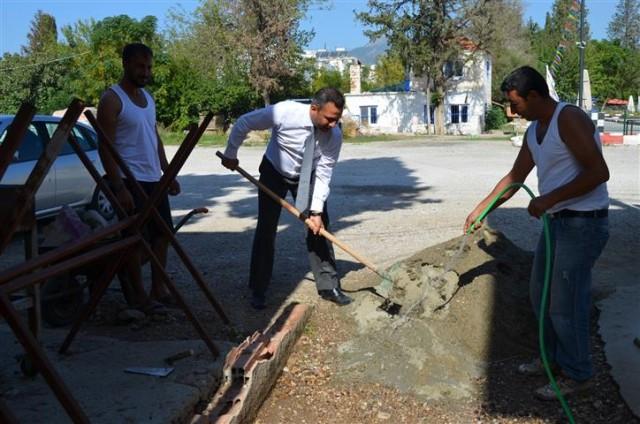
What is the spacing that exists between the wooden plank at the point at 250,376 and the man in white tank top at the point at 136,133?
37.6 inches

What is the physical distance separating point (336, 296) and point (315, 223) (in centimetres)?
67

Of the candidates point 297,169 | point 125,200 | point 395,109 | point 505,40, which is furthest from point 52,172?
point 505,40

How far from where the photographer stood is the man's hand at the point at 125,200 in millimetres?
4102

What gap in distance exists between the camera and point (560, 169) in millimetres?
3557

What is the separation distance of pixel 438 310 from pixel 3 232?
3047 mm

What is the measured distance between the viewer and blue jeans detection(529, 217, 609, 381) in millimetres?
3553

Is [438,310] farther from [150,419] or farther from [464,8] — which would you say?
[464,8]

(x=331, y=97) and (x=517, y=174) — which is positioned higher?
(x=331, y=97)

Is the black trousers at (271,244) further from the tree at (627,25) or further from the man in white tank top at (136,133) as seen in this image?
the tree at (627,25)

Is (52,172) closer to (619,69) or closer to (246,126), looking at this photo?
(246,126)

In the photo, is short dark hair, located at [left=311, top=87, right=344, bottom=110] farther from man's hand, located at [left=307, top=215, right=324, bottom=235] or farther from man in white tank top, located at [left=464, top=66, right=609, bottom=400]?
man in white tank top, located at [left=464, top=66, right=609, bottom=400]

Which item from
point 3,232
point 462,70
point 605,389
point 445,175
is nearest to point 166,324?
point 3,232

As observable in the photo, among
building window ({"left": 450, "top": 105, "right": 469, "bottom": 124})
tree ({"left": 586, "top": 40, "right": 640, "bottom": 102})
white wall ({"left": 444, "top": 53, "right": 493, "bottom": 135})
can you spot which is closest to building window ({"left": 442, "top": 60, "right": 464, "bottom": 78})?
white wall ({"left": 444, "top": 53, "right": 493, "bottom": 135})

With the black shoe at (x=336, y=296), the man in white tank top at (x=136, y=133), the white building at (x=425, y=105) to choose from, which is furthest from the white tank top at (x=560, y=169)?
the white building at (x=425, y=105)
